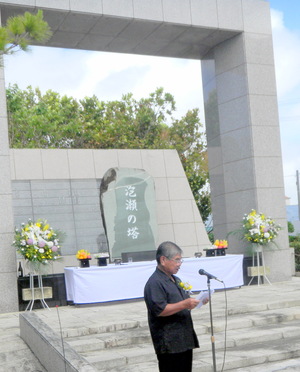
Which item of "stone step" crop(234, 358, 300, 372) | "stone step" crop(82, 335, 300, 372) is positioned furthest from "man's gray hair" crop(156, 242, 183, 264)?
"stone step" crop(234, 358, 300, 372)

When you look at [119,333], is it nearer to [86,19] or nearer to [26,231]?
[26,231]

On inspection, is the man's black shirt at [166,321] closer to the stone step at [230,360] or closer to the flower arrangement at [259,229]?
the stone step at [230,360]

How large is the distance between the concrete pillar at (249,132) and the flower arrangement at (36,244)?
495 centimetres

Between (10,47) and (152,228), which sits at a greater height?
(10,47)

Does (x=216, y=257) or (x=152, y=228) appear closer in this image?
(x=216, y=257)

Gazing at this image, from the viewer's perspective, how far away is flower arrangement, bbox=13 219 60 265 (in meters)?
10.1

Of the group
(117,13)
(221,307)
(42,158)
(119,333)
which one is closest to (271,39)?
(117,13)

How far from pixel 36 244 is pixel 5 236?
81 centimetres

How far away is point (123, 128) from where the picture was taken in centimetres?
2714

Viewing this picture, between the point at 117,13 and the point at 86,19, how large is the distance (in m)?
0.68

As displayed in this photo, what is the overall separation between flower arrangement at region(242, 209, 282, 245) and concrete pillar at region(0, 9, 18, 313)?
5031 millimetres

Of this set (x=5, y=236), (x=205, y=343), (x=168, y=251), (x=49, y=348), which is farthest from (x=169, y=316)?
(x=5, y=236)

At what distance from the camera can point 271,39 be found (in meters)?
13.7

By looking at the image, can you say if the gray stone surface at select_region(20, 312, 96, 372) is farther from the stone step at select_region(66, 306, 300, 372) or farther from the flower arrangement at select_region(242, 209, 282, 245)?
the flower arrangement at select_region(242, 209, 282, 245)
